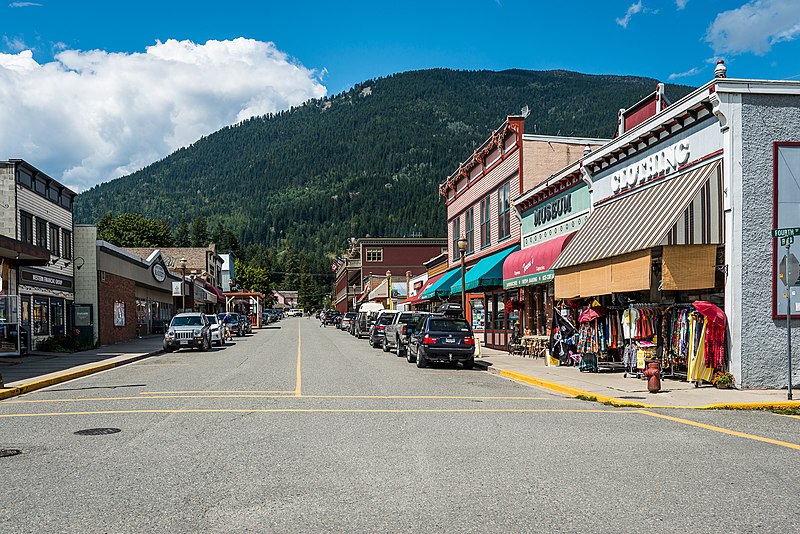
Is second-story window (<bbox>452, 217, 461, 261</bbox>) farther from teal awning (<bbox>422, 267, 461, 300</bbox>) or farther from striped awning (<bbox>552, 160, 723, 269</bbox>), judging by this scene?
striped awning (<bbox>552, 160, 723, 269</bbox>)

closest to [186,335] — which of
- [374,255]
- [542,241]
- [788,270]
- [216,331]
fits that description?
[216,331]

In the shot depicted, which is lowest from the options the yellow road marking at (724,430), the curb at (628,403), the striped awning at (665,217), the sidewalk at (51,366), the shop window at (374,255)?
the sidewalk at (51,366)

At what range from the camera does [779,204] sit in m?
16.2

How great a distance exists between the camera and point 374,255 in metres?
107

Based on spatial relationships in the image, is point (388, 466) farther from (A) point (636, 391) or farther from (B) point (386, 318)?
(B) point (386, 318)

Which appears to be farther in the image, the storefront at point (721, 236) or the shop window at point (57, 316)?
the shop window at point (57, 316)

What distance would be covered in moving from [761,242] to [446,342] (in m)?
11.0

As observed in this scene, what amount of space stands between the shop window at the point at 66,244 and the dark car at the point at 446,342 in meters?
20.9

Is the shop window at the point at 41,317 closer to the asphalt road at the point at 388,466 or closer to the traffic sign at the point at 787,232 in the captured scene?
the asphalt road at the point at 388,466

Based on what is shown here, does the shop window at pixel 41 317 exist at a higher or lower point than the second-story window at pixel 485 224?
lower

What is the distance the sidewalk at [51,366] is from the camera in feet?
60.4

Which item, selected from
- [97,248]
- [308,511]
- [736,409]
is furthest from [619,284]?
[97,248]

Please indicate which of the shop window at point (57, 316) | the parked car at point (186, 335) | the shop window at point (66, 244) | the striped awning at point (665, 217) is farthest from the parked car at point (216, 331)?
the striped awning at point (665, 217)

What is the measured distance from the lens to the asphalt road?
6457 mm
